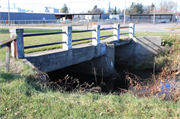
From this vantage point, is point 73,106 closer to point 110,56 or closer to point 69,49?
point 69,49

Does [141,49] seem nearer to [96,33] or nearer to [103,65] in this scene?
[103,65]

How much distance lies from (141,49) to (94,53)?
20.1 feet

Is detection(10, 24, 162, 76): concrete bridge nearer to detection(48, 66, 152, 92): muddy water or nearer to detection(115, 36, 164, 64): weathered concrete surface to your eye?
detection(115, 36, 164, 64): weathered concrete surface

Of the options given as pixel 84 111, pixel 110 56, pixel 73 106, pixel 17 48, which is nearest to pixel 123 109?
pixel 84 111

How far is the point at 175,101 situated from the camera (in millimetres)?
4723

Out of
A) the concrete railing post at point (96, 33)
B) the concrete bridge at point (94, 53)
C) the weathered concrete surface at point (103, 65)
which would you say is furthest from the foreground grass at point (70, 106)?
the weathered concrete surface at point (103, 65)

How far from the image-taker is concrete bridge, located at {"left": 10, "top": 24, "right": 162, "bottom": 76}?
7.45 meters

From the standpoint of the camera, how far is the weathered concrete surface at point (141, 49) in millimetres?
15086

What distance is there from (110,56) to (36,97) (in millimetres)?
8656

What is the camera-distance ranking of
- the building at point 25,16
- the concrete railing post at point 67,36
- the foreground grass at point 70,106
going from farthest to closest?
the building at point 25,16, the concrete railing post at point 67,36, the foreground grass at point 70,106

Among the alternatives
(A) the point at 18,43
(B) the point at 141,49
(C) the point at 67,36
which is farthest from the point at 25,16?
(A) the point at 18,43

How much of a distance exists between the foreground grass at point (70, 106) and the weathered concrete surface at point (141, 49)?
1112cm

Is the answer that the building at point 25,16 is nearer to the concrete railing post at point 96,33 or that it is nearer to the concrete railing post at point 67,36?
the concrete railing post at point 96,33

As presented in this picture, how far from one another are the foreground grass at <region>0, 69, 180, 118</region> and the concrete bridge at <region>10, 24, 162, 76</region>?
2231 mm
